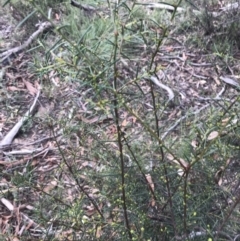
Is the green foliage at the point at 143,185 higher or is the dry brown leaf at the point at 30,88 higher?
the green foliage at the point at 143,185

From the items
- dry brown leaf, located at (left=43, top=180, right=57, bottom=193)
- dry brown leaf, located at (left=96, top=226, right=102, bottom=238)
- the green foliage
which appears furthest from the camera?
dry brown leaf, located at (left=43, top=180, right=57, bottom=193)

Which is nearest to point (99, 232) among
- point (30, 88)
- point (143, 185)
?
point (143, 185)

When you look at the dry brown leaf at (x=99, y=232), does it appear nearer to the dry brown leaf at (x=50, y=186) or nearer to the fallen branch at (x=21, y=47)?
the dry brown leaf at (x=50, y=186)

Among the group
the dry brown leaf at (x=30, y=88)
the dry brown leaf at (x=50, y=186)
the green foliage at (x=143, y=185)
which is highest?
the green foliage at (x=143, y=185)

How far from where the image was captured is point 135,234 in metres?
1.55

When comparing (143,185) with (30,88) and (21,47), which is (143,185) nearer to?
(30,88)

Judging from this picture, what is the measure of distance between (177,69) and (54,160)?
1188 millimetres

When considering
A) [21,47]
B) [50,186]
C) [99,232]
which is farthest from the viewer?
[21,47]

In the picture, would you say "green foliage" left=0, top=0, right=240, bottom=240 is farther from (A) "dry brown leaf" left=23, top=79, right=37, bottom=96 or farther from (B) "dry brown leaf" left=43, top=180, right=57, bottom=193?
(A) "dry brown leaf" left=23, top=79, right=37, bottom=96

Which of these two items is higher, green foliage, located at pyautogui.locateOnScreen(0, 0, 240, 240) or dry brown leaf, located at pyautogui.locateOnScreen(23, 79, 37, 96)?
green foliage, located at pyautogui.locateOnScreen(0, 0, 240, 240)

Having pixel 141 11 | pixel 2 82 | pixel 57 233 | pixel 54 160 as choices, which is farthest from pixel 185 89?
pixel 57 233

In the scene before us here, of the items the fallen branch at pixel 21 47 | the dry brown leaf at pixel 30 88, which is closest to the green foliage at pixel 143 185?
the dry brown leaf at pixel 30 88

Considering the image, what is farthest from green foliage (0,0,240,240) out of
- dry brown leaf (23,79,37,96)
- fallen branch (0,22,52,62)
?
fallen branch (0,22,52,62)

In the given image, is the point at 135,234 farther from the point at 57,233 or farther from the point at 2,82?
the point at 2,82
